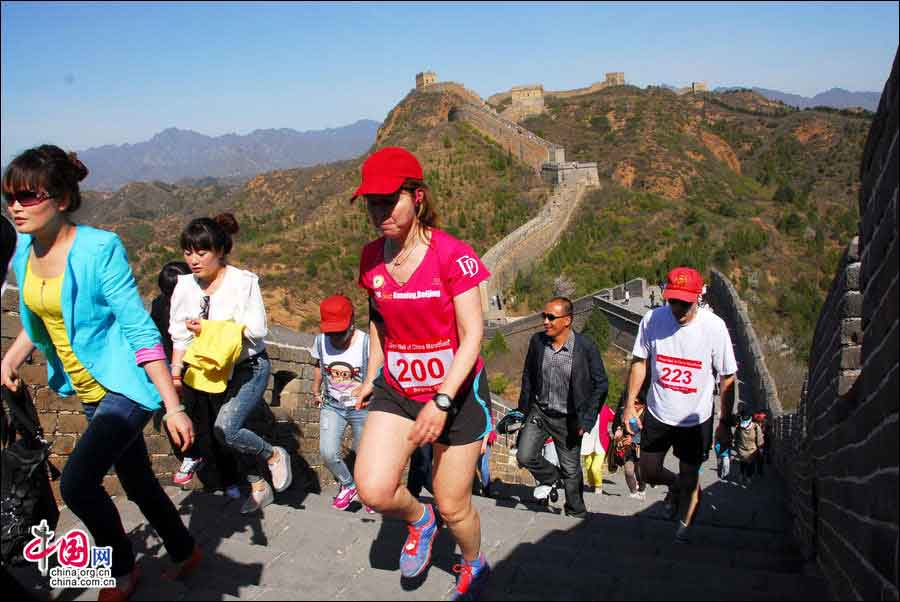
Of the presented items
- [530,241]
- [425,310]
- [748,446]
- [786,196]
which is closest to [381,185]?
[425,310]

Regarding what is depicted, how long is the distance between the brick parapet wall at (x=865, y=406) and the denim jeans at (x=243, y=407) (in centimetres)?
316

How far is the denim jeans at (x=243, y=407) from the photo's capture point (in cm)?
453

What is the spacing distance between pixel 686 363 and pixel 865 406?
1.79 m

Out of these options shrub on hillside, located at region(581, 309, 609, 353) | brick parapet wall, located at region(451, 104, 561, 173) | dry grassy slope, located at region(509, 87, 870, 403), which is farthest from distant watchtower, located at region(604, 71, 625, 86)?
shrub on hillside, located at region(581, 309, 609, 353)

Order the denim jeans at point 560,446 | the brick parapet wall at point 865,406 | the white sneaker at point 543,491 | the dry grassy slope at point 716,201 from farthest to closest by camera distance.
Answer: the dry grassy slope at point 716,201 < the white sneaker at point 543,491 < the denim jeans at point 560,446 < the brick parapet wall at point 865,406

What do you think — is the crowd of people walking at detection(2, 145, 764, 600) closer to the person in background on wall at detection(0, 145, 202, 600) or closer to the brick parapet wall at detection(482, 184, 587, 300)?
the person in background on wall at detection(0, 145, 202, 600)

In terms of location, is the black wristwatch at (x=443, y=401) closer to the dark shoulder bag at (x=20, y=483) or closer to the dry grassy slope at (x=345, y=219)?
the dark shoulder bag at (x=20, y=483)

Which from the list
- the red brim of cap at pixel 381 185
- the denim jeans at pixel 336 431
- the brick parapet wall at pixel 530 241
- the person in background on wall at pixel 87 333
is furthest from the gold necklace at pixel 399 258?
the brick parapet wall at pixel 530 241

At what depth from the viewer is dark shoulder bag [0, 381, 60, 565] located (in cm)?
294

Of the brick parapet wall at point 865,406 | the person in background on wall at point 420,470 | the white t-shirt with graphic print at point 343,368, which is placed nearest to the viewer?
the brick parapet wall at point 865,406

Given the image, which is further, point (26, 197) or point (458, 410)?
point (458, 410)

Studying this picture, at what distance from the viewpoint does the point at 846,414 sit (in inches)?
134

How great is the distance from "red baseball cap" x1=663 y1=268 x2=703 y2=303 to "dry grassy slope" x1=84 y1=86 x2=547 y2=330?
2937 cm

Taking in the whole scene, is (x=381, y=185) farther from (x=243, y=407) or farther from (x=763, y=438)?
(x=763, y=438)
